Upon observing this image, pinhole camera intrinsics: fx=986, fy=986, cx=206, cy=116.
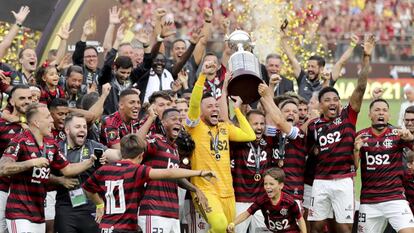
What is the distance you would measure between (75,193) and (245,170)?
98.2 inches

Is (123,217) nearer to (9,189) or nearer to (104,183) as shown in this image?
(104,183)

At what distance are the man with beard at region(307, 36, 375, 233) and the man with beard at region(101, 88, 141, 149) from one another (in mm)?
2872

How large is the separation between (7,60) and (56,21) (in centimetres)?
128

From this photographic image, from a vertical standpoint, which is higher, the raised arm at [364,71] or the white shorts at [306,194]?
the raised arm at [364,71]

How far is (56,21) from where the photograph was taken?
792 inches

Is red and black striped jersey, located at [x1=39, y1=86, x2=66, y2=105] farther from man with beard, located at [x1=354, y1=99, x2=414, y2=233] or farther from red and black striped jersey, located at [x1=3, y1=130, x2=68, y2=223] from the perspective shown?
man with beard, located at [x1=354, y1=99, x2=414, y2=233]

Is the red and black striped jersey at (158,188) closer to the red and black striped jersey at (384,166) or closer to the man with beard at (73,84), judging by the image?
the man with beard at (73,84)

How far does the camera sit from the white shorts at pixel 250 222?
43.9 feet

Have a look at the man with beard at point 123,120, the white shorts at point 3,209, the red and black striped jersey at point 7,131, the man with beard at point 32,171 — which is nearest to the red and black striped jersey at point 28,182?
the man with beard at point 32,171

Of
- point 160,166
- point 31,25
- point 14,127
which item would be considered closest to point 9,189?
point 14,127

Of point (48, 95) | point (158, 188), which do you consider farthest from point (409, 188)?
point (48, 95)

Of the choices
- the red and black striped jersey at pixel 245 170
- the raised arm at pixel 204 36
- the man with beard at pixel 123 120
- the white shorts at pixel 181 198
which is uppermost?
the raised arm at pixel 204 36

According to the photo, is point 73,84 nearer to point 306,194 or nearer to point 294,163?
point 294,163

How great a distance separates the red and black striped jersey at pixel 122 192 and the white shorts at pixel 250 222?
270 cm
